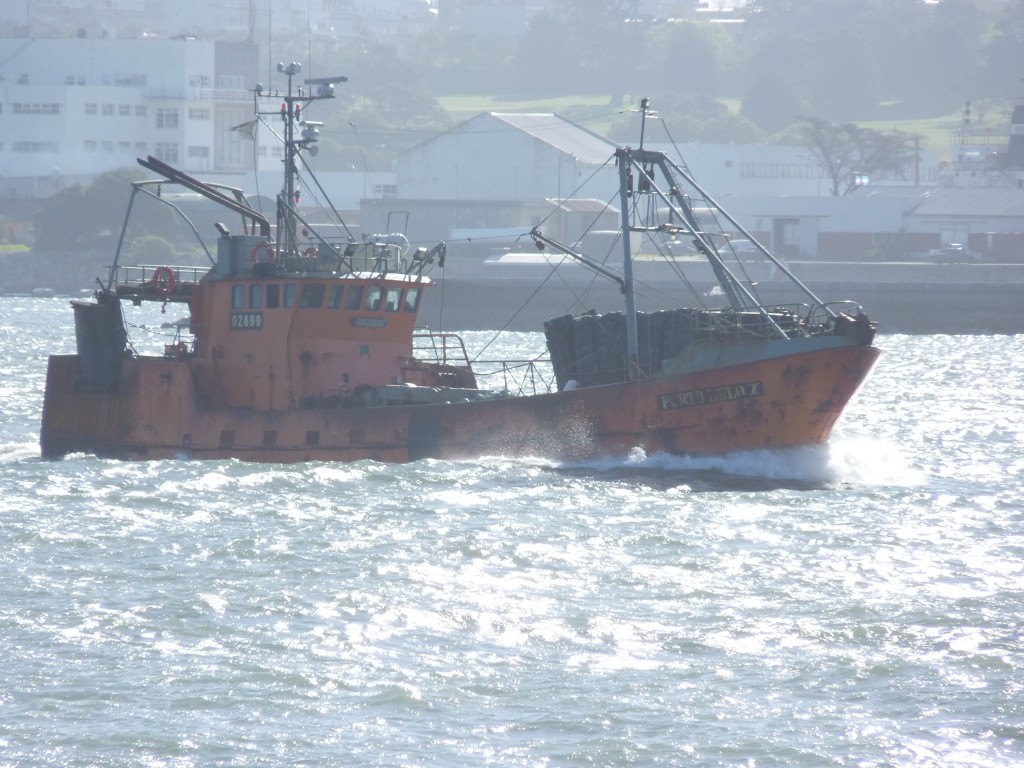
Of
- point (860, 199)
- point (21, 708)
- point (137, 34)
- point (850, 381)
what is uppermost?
point (137, 34)

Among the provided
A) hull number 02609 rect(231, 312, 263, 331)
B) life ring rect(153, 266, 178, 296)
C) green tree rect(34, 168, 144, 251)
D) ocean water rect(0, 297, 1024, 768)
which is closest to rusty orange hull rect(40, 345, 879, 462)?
ocean water rect(0, 297, 1024, 768)

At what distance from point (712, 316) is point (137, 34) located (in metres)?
146

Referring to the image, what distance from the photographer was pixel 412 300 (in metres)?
26.3

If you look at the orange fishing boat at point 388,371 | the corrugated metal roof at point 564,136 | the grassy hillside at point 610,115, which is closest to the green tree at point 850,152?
the corrugated metal roof at point 564,136

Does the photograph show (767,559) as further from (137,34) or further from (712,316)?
(137,34)

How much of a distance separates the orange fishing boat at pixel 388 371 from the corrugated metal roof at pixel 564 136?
66724 mm

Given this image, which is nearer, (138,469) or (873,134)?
(138,469)

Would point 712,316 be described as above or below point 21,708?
above

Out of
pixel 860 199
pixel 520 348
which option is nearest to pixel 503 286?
pixel 520 348

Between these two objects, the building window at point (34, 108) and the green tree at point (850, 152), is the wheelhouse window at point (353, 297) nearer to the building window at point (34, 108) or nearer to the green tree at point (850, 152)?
the building window at point (34, 108)

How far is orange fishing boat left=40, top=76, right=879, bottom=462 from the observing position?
23562mm

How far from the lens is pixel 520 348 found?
187 feet

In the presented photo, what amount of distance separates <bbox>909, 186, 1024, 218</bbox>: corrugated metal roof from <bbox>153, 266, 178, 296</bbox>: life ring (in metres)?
63.2

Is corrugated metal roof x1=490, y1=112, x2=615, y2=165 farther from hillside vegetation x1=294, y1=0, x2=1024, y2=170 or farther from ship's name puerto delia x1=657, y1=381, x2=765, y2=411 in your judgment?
ship's name puerto delia x1=657, y1=381, x2=765, y2=411
